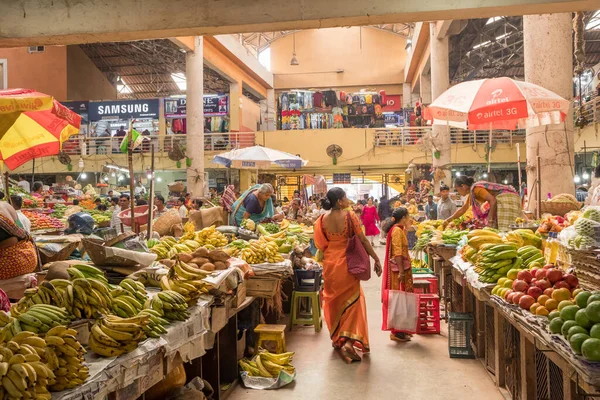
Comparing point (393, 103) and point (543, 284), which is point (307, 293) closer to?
point (543, 284)

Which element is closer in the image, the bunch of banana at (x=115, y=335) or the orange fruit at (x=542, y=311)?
the bunch of banana at (x=115, y=335)

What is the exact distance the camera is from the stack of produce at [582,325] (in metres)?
2.33

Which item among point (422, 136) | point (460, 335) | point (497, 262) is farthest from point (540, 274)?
point (422, 136)

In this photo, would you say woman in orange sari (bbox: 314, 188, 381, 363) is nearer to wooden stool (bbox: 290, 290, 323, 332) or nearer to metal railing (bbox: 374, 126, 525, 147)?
wooden stool (bbox: 290, 290, 323, 332)

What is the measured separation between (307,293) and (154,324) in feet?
12.2

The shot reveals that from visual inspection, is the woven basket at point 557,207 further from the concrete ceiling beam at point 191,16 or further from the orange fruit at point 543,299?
the orange fruit at point 543,299

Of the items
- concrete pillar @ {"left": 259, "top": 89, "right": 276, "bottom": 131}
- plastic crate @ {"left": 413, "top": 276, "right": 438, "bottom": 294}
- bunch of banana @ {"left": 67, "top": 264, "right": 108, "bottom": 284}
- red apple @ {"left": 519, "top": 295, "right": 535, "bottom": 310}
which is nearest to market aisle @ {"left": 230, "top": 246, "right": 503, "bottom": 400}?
plastic crate @ {"left": 413, "top": 276, "right": 438, "bottom": 294}

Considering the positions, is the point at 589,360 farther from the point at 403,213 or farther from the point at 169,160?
the point at 169,160

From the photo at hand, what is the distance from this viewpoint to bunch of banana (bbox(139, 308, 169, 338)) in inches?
116

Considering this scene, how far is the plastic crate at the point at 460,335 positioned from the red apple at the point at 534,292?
214 centimetres

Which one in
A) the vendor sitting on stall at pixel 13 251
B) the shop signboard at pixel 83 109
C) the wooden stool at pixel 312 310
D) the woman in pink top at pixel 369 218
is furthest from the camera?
the shop signboard at pixel 83 109

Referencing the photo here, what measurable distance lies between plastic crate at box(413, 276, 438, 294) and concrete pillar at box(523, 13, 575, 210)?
1952 mm

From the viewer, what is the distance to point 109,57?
85.3ft

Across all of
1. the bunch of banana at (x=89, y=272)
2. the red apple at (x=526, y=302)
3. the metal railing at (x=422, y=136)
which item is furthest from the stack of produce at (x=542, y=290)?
the metal railing at (x=422, y=136)
